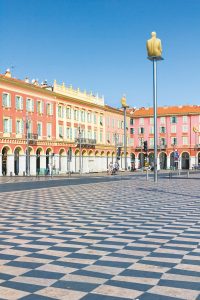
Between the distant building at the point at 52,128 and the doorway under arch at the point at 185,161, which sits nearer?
the distant building at the point at 52,128

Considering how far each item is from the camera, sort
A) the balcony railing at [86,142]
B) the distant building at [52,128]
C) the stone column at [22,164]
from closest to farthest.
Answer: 1. the distant building at [52,128]
2. the stone column at [22,164]
3. the balcony railing at [86,142]

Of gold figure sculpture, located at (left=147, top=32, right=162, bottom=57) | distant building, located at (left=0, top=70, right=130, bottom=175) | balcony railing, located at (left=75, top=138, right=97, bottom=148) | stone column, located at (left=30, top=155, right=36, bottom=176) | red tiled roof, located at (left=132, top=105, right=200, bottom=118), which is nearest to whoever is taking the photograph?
gold figure sculpture, located at (left=147, top=32, right=162, bottom=57)

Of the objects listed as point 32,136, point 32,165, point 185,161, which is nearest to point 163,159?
point 185,161

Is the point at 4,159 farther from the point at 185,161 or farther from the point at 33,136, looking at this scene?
the point at 185,161

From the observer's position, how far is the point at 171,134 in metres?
97.3

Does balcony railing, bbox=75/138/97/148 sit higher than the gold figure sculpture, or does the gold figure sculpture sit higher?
the gold figure sculpture

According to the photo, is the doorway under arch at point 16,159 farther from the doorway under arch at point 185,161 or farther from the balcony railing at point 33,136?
the doorway under arch at point 185,161

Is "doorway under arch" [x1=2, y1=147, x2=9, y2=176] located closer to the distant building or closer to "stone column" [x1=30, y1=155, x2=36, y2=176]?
the distant building

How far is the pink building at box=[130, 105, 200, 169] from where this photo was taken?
3740 inches

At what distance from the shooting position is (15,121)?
58250 millimetres

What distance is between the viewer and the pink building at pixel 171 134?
9500 centimetres

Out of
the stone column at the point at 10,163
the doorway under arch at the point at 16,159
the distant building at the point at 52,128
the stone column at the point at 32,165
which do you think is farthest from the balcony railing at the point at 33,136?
the stone column at the point at 10,163

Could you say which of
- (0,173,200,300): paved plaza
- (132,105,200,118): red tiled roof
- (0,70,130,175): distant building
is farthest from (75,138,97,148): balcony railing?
(0,173,200,300): paved plaza

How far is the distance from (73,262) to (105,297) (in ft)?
6.99
